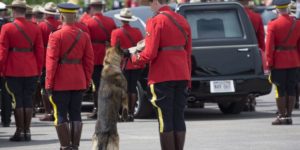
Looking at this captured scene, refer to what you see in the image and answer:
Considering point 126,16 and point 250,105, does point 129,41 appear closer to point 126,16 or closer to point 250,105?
point 126,16

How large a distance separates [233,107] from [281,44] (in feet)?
8.64

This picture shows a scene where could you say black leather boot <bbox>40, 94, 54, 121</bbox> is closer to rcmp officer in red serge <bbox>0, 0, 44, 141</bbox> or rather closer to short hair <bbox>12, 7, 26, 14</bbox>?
rcmp officer in red serge <bbox>0, 0, 44, 141</bbox>

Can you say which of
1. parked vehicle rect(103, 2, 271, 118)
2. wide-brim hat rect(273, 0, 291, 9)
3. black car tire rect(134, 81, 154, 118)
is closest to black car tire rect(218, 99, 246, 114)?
parked vehicle rect(103, 2, 271, 118)

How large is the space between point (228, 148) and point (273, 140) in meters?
1.14

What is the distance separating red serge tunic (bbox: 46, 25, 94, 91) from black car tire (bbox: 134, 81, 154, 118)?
515 cm

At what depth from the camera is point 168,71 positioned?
1188 cm

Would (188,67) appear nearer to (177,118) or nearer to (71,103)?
(177,118)

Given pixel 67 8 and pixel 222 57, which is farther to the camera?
pixel 222 57

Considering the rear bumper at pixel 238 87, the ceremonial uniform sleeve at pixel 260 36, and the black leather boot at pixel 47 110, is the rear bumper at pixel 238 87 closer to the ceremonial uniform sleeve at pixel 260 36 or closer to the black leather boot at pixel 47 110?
the ceremonial uniform sleeve at pixel 260 36

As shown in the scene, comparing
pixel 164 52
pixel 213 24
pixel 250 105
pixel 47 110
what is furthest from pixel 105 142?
pixel 250 105

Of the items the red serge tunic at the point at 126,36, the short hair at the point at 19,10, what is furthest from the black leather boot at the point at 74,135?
the red serge tunic at the point at 126,36

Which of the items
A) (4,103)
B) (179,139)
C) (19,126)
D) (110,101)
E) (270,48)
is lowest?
(4,103)

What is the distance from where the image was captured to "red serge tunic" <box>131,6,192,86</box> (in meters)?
11.7

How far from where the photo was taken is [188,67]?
1214 centimetres
